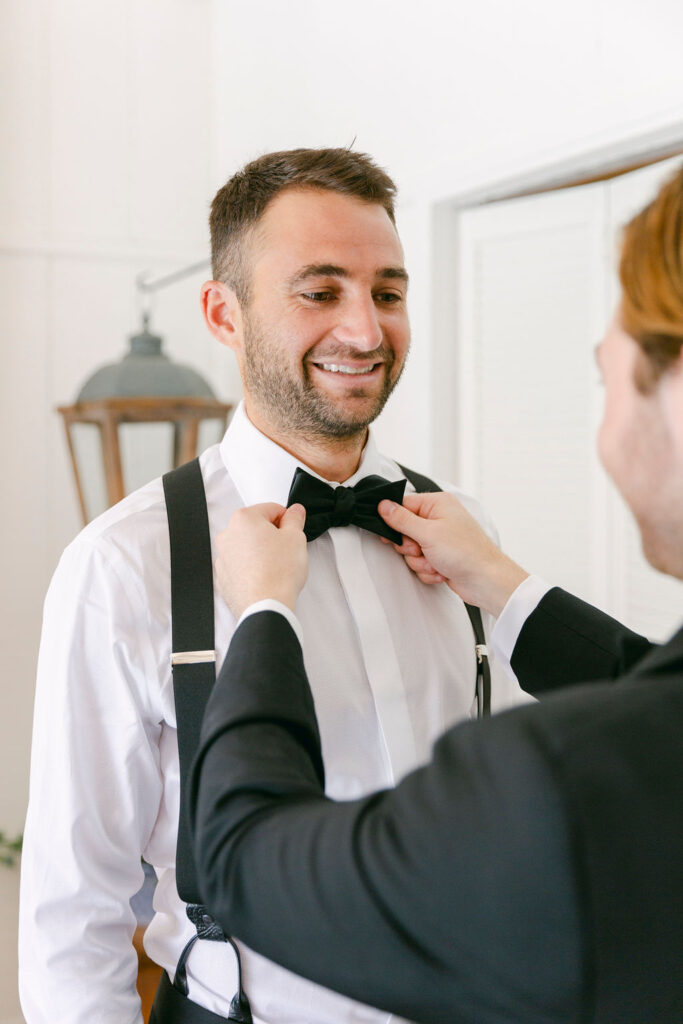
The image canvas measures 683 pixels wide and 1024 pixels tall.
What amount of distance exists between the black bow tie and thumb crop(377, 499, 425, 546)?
0.01 meters

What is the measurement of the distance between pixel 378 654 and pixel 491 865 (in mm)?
624

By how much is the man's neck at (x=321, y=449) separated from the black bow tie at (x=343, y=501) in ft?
0.18

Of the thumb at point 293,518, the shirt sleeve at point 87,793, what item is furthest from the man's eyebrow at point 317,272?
the shirt sleeve at point 87,793

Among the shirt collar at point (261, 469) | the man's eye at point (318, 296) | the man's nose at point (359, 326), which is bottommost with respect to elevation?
the shirt collar at point (261, 469)

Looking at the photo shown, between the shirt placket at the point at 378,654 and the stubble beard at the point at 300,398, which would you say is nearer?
the shirt placket at the point at 378,654

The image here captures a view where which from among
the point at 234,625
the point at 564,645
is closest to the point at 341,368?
the point at 234,625

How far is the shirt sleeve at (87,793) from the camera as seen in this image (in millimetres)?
1246

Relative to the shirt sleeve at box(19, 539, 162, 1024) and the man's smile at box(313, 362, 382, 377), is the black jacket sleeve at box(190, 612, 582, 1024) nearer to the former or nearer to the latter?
the shirt sleeve at box(19, 539, 162, 1024)

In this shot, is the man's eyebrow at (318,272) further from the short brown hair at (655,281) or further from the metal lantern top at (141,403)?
the metal lantern top at (141,403)

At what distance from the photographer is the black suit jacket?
0.73 metres

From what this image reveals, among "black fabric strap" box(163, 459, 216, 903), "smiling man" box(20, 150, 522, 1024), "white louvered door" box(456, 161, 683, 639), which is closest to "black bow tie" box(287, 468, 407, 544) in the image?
"smiling man" box(20, 150, 522, 1024)

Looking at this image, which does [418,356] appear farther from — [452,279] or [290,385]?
[290,385]

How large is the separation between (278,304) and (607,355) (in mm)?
636

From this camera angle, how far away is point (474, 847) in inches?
29.4
